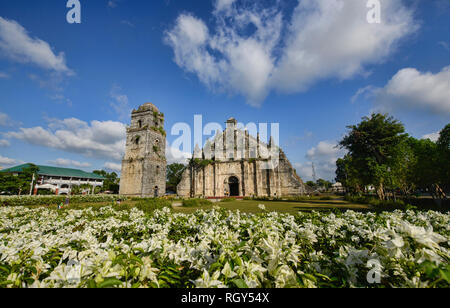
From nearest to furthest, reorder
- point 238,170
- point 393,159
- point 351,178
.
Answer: point 393,159, point 351,178, point 238,170

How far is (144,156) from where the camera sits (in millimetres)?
29906

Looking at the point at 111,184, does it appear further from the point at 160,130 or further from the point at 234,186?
the point at 234,186

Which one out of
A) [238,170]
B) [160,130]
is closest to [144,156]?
[160,130]

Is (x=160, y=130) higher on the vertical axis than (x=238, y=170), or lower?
higher

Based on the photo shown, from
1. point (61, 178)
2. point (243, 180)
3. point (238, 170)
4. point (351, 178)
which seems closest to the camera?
point (351, 178)

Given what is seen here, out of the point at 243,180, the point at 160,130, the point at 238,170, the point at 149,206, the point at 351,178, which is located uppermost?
the point at 160,130

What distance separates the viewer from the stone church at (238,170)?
26.7 meters

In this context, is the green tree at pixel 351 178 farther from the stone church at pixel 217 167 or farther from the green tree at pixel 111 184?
the green tree at pixel 111 184

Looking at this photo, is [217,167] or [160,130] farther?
[160,130]

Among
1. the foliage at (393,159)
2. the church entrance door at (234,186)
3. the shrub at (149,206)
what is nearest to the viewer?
the shrub at (149,206)

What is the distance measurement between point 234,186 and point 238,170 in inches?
127

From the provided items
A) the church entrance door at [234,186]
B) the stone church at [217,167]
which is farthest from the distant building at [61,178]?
the church entrance door at [234,186]

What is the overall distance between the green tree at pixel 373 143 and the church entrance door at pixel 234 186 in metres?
16.4
